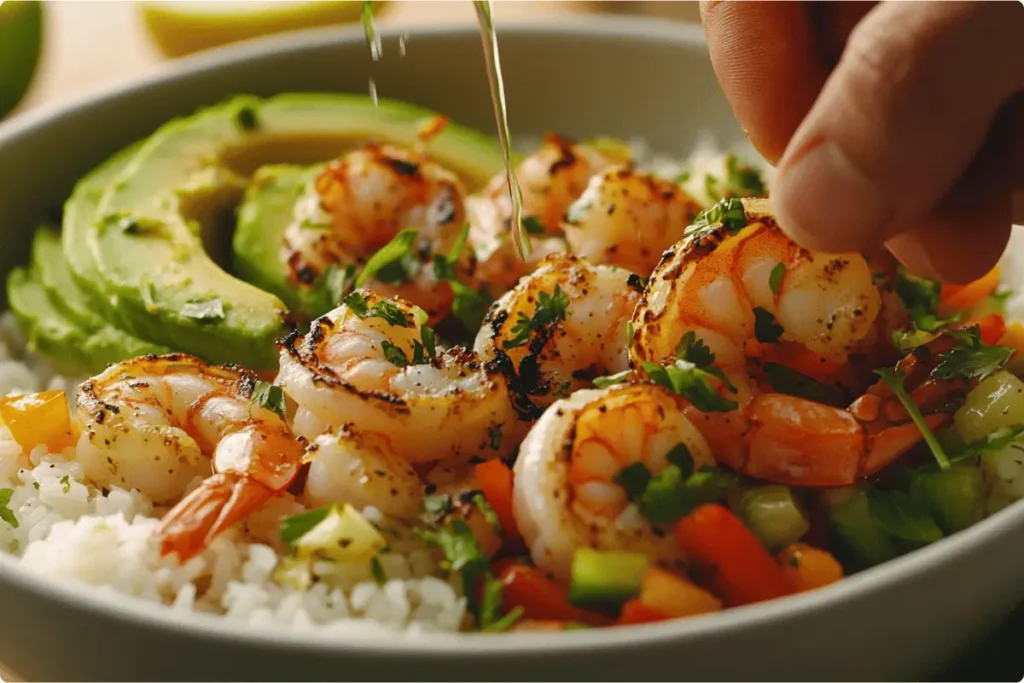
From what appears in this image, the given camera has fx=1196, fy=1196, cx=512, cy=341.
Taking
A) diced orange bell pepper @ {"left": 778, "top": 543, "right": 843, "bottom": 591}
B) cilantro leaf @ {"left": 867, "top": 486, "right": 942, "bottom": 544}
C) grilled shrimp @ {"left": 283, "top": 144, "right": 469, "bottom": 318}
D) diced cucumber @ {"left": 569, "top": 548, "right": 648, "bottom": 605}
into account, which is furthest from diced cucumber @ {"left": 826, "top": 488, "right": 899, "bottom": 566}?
grilled shrimp @ {"left": 283, "top": 144, "right": 469, "bottom": 318}

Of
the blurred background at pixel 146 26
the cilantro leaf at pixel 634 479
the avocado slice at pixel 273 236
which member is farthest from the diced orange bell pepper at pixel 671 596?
the blurred background at pixel 146 26

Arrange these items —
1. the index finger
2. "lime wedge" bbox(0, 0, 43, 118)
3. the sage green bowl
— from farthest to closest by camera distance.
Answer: "lime wedge" bbox(0, 0, 43, 118) < the index finger < the sage green bowl

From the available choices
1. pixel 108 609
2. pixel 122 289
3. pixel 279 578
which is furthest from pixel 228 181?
pixel 108 609

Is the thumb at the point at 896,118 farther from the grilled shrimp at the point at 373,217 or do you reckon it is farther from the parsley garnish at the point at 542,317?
the grilled shrimp at the point at 373,217

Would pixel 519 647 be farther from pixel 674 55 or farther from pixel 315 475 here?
pixel 674 55

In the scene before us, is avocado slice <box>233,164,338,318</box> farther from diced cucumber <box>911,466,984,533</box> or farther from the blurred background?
diced cucumber <box>911,466,984,533</box>

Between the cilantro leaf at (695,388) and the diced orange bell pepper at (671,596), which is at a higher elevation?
the cilantro leaf at (695,388)
